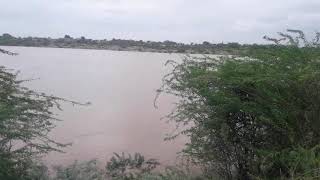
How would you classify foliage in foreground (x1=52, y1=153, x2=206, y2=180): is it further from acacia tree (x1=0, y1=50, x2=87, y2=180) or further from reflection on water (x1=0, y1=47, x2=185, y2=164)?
acacia tree (x1=0, y1=50, x2=87, y2=180)

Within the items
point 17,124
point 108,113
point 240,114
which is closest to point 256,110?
point 240,114

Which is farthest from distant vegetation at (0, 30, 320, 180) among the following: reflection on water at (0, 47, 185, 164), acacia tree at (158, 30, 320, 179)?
reflection on water at (0, 47, 185, 164)

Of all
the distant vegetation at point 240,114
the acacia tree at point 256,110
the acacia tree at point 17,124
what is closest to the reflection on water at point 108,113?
the acacia tree at point 17,124

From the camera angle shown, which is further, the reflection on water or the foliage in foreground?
the reflection on water

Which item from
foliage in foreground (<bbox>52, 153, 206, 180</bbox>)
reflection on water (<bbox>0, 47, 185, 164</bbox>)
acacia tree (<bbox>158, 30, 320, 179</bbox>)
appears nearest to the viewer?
acacia tree (<bbox>158, 30, 320, 179</bbox>)

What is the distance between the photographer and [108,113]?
13.7 metres

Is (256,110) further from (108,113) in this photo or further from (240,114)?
(108,113)

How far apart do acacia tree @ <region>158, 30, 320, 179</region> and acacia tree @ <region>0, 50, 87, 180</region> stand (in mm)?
1868

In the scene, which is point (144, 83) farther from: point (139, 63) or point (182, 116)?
point (182, 116)

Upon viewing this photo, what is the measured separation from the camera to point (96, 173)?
27.9 ft

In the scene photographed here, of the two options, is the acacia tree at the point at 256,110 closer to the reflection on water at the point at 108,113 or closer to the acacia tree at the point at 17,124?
the acacia tree at the point at 17,124

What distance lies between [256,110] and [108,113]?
742cm

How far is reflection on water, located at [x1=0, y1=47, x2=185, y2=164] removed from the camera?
10797mm

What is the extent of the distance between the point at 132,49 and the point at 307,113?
2982 cm
